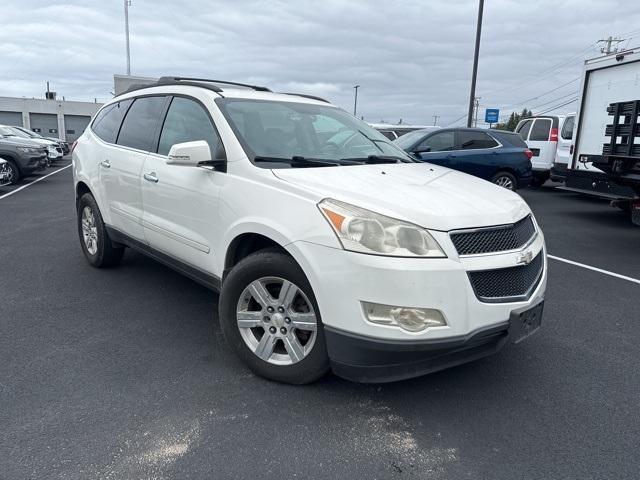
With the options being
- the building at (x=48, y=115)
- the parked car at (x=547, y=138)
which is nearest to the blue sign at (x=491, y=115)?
the parked car at (x=547, y=138)

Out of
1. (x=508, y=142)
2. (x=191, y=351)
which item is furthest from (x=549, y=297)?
(x=508, y=142)

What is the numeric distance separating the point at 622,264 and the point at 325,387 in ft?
16.6

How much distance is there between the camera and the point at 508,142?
1127 cm

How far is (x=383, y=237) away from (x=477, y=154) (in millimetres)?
8993

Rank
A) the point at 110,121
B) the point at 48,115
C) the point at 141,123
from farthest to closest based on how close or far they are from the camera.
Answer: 1. the point at 48,115
2. the point at 110,121
3. the point at 141,123

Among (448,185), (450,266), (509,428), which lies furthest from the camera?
(448,185)

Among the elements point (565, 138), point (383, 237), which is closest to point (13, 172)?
point (383, 237)

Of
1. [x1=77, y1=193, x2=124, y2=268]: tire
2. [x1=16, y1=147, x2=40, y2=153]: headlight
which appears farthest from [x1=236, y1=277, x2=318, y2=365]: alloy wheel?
[x1=16, y1=147, x2=40, y2=153]: headlight

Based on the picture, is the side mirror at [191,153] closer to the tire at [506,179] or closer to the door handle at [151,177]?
the door handle at [151,177]

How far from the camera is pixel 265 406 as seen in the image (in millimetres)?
2889

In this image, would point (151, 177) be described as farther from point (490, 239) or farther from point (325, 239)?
point (490, 239)

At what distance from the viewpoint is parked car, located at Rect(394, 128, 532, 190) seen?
1059 cm

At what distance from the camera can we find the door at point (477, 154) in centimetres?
1072

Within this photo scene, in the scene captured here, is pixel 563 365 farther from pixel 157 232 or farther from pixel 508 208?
pixel 157 232
